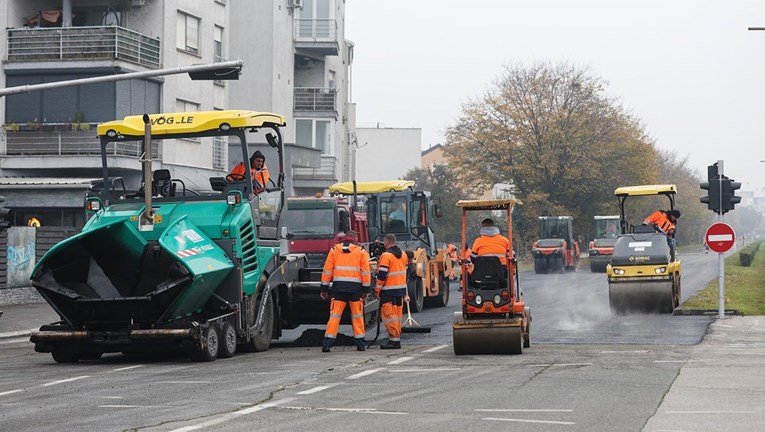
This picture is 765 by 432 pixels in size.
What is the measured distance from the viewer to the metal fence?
3844 cm

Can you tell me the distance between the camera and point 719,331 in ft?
72.4

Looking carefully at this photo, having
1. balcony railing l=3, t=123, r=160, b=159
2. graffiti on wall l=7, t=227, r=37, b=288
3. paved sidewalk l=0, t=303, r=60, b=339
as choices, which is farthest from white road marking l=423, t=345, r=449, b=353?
balcony railing l=3, t=123, r=160, b=159

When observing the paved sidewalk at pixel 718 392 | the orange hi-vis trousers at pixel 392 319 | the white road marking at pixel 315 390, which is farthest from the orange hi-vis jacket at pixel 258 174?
the paved sidewalk at pixel 718 392

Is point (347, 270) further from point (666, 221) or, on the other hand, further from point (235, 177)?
point (666, 221)

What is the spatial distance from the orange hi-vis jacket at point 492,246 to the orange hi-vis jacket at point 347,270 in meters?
1.69

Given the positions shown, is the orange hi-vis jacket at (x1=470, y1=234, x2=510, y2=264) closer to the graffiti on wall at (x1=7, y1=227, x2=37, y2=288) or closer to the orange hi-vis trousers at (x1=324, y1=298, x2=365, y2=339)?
the orange hi-vis trousers at (x1=324, y1=298, x2=365, y2=339)

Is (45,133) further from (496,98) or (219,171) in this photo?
(496,98)

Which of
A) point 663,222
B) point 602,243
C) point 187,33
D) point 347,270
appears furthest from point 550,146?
point 347,270

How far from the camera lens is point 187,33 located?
43.0 m

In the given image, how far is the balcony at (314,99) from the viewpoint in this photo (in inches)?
2378

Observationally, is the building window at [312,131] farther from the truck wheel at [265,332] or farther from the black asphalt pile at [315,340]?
the truck wheel at [265,332]

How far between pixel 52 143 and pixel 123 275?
77.4 ft

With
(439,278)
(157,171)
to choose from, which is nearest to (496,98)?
(439,278)

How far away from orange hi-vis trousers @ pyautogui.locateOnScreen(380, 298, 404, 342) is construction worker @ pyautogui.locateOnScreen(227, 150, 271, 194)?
8.55ft
